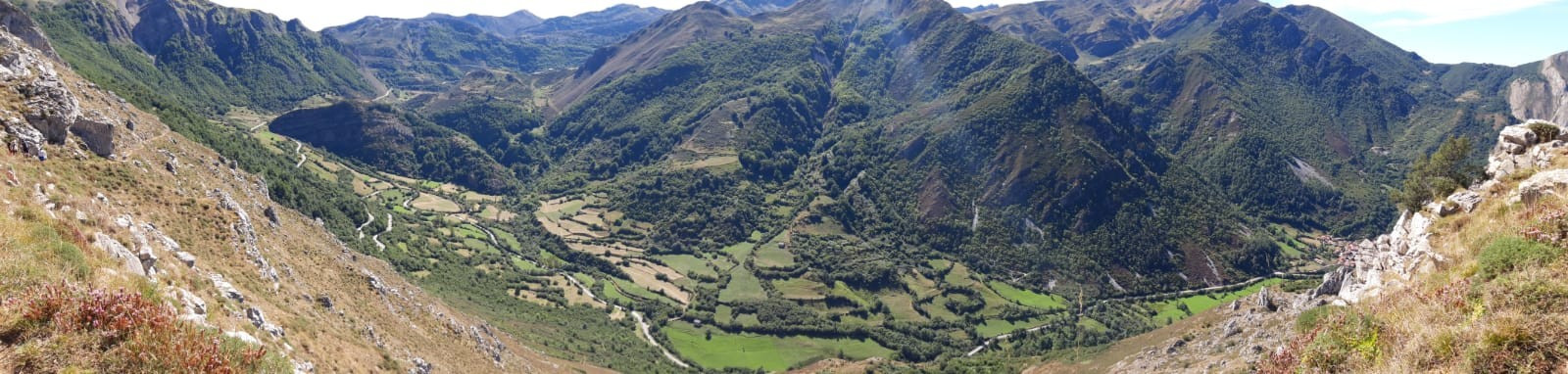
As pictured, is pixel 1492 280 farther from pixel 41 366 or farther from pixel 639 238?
pixel 639 238

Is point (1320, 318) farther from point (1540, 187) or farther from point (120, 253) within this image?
point (120, 253)

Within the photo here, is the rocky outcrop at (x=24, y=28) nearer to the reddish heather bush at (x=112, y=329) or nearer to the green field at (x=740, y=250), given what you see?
the reddish heather bush at (x=112, y=329)

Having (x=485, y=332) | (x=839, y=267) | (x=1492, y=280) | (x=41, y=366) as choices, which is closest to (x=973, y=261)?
(x=839, y=267)

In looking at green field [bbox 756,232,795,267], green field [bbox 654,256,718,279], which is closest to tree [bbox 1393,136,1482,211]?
green field [bbox 756,232,795,267]

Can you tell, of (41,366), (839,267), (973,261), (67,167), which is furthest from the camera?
(973,261)

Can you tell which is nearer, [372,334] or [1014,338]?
[372,334]

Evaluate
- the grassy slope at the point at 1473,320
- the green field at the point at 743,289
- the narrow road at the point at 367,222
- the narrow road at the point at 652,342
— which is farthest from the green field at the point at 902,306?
the grassy slope at the point at 1473,320

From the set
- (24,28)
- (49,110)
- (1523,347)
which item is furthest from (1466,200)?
(24,28)
